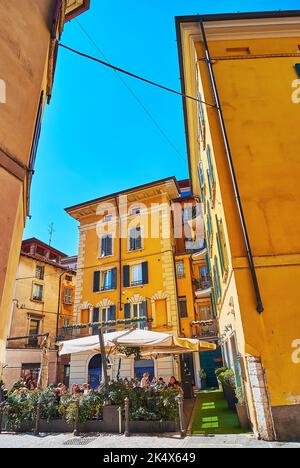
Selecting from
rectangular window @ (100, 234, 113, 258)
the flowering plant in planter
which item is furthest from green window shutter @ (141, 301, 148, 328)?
the flowering plant in planter

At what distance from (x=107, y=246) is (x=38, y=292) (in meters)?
9.47

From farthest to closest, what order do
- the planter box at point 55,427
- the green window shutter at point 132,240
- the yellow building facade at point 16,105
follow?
the green window shutter at point 132,240 < the planter box at point 55,427 < the yellow building facade at point 16,105

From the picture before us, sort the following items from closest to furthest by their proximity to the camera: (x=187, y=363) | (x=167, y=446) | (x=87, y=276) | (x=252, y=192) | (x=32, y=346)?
(x=167, y=446) < (x=252, y=192) < (x=187, y=363) < (x=87, y=276) < (x=32, y=346)

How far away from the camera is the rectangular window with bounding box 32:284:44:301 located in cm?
2820

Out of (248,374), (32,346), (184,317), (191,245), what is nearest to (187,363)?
(184,317)

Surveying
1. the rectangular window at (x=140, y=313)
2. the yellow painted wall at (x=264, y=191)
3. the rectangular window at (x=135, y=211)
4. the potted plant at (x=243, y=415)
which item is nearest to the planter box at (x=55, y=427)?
the potted plant at (x=243, y=415)

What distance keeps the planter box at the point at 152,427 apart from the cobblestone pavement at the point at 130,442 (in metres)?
0.29

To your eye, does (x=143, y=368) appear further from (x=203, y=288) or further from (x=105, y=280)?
(x=203, y=288)

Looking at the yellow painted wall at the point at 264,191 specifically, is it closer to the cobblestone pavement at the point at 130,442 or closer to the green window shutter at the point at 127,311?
the cobblestone pavement at the point at 130,442

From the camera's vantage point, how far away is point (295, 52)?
32.9 ft

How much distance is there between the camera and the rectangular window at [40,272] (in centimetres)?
2885

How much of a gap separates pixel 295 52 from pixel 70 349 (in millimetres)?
12008

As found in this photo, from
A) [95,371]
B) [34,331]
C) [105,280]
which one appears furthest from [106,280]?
[34,331]
